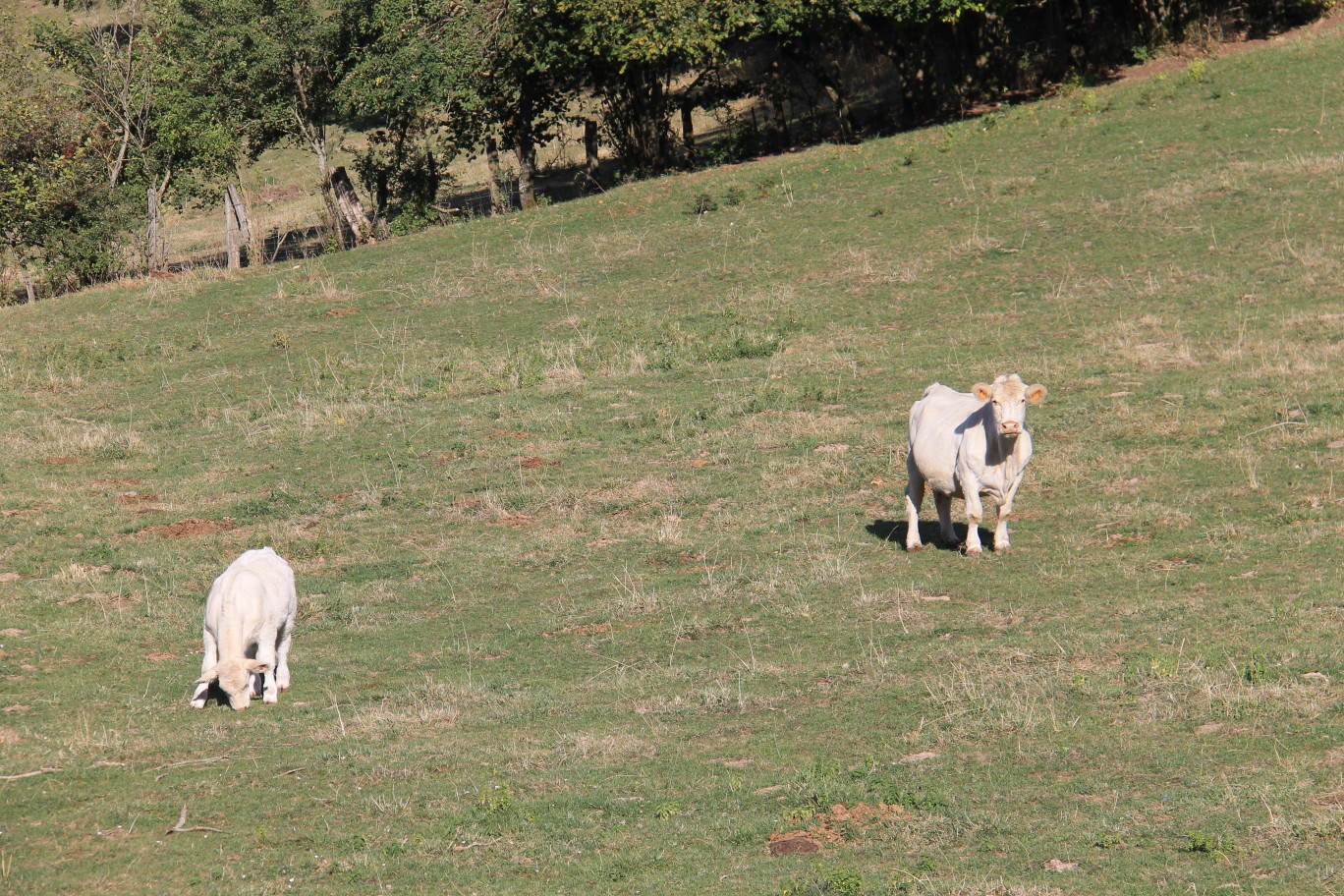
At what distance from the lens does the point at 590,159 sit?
132 ft

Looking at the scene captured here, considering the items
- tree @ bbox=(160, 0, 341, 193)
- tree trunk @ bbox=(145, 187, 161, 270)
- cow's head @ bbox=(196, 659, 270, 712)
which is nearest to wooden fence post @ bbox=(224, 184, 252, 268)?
tree @ bbox=(160, 0, 341, 193)

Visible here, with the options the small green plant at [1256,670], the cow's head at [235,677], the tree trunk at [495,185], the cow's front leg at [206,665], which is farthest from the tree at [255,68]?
the small green plant at [1256,670]

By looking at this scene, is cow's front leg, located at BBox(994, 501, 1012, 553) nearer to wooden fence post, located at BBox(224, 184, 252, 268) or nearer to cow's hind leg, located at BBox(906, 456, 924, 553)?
cow's hind leg, located at BBox(906, 456, 924, 553)

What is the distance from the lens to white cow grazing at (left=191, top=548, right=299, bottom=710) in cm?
1130

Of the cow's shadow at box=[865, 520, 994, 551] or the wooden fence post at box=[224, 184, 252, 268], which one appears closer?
the cow's shadow at box=[865, 520, 994, 551]

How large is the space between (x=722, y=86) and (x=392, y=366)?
1778 cm

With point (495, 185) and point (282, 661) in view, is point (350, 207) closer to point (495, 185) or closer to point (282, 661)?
point (495, 185)

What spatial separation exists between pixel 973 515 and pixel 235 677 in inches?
296

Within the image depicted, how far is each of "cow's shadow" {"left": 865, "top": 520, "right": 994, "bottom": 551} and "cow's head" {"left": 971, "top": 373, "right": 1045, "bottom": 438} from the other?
1.71 meters

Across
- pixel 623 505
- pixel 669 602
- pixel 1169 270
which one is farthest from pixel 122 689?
pixel 1169 270

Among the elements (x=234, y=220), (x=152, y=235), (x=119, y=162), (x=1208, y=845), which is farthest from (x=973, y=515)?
(x=119, y=162)

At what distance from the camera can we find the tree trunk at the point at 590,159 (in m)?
39.8

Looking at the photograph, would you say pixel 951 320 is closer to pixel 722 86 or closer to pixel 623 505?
pixel 623 505

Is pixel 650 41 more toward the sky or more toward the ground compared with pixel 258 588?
more toward the sky
